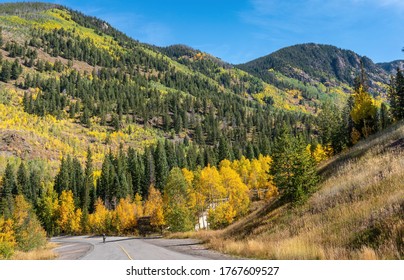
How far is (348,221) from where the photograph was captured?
15672 millimetres

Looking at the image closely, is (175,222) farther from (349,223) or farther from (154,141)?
(154,141)

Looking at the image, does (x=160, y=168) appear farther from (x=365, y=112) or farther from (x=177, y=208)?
(x=365, y=112)

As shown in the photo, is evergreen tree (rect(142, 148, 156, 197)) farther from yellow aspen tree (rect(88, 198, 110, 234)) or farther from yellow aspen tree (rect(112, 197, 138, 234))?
yellow aspen tree (rect(112, 197, 138, 234))

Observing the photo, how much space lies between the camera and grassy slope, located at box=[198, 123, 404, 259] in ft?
39.0

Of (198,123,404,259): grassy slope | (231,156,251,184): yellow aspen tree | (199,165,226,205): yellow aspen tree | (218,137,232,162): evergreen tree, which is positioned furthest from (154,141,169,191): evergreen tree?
(198,123,404,259): grassy slope

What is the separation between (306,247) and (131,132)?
173939mm

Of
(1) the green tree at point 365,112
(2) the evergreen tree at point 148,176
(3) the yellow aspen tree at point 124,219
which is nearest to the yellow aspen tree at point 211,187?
(3) the yellow aspen tree at point 124,219

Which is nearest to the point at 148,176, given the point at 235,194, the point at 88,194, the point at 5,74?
the point at 88,194

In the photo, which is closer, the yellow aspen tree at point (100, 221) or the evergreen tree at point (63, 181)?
the yellow aspen tree at point (100, 221)

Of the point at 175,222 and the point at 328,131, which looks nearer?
the point at 175,222

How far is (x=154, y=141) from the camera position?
170 meters

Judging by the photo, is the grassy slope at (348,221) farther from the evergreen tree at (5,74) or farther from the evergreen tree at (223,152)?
the evergreen tree at (5,74)

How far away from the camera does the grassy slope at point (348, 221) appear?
1188 centimetres

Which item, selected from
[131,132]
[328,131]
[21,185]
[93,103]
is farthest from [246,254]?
[93,103]
